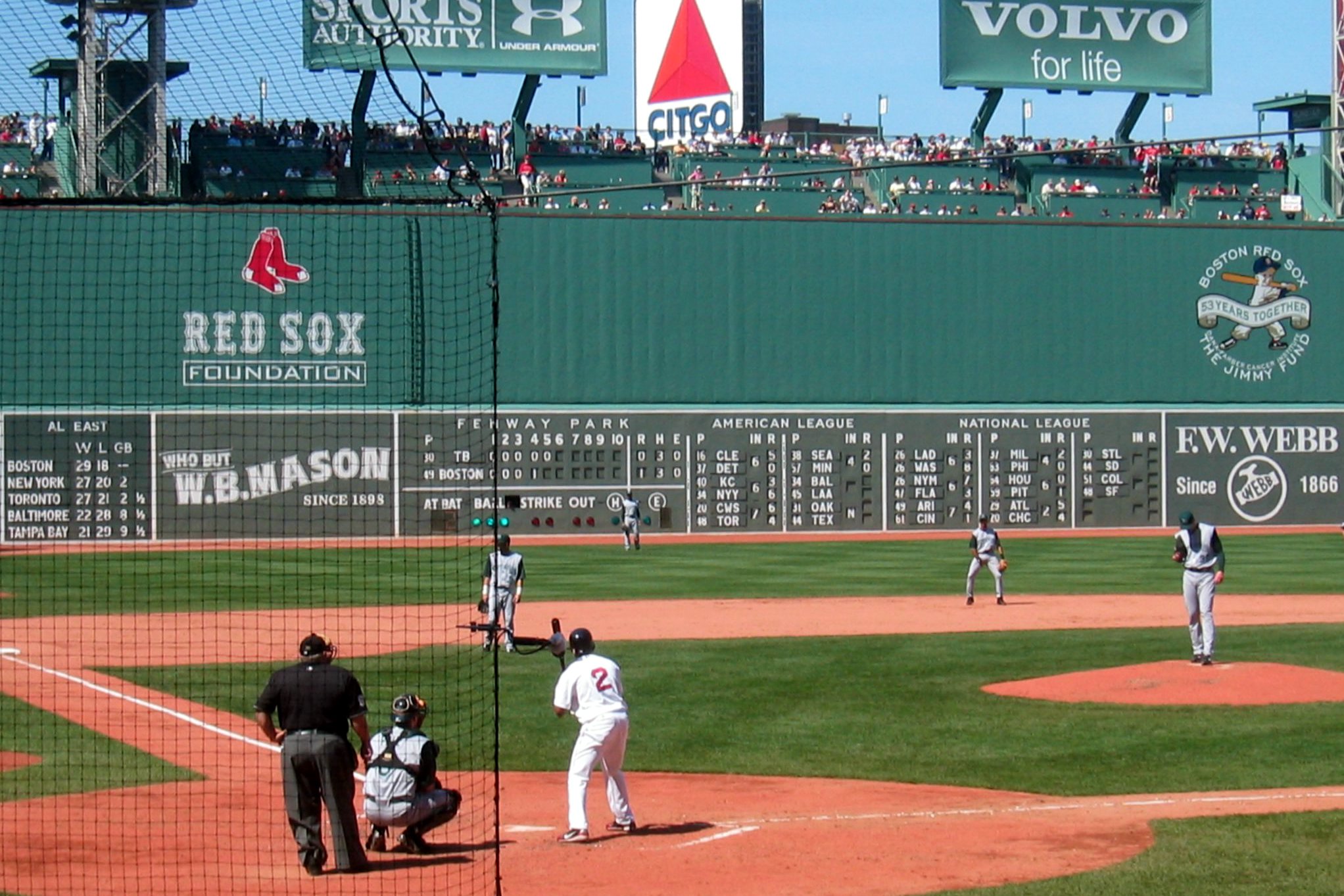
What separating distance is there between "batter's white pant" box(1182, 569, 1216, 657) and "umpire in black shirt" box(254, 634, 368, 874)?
38.5ft

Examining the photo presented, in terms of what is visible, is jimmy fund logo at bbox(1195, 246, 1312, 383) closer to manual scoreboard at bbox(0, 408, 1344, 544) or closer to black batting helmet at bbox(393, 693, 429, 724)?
manual scoreboard at bbox(0, 408, 1344, 544)

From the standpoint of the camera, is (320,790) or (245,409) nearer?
(320,790)

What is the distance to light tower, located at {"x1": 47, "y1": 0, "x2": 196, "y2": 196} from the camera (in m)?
11.9

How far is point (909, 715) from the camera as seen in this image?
18359mm

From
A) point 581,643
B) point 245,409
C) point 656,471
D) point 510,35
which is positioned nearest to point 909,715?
point 581,643

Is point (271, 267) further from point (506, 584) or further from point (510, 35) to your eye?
point (506, 584)

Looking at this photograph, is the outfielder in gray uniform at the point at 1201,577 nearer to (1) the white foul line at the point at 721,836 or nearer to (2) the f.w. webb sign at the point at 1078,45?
(1) the white foul line at the point at 721,836

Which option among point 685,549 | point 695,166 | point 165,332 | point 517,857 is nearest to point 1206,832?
point 517,857

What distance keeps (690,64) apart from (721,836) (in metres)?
45.1

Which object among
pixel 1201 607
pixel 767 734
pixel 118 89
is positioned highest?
pixel 118 89

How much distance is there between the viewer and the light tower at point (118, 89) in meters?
11.9

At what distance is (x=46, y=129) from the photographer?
1482 centimetres

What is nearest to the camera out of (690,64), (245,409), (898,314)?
(245,409)

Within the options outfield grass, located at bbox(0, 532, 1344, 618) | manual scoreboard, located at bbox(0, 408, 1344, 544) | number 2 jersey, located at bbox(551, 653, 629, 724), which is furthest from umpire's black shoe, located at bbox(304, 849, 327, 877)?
manual scoreboard, located at bbox(0, 408, 1344, 544)
